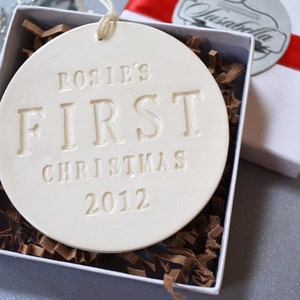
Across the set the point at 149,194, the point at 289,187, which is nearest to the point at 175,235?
the point at 149,194

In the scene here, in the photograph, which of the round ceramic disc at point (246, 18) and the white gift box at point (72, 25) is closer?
the white gift box at point (72, 25)

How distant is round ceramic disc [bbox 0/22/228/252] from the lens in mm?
551

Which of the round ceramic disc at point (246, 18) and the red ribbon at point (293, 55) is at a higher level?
the round ceramic disc at point (246, 18)

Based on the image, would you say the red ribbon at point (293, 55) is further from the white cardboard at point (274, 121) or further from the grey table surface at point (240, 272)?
the grey table surface at point (240, 272)

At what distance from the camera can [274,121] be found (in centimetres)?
67

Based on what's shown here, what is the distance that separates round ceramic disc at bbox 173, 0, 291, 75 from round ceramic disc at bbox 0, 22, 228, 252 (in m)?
0.16

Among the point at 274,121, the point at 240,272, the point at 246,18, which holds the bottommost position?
the point at 240,272

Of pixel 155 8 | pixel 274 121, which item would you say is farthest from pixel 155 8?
pixel 274 121

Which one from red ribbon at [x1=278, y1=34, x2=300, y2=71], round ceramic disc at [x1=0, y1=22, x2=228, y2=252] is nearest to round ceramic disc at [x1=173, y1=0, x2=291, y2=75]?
red ribbon at [x1=278, y1=34, x2=300, y2=71]

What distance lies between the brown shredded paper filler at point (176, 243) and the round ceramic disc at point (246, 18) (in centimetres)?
10

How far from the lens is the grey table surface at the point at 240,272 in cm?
63

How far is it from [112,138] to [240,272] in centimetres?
25

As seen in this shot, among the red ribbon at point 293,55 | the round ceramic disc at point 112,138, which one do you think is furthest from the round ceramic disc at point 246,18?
the round ceramic disc at point 112,138

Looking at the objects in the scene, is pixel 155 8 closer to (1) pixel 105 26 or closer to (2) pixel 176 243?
(1) pixel 105 26
